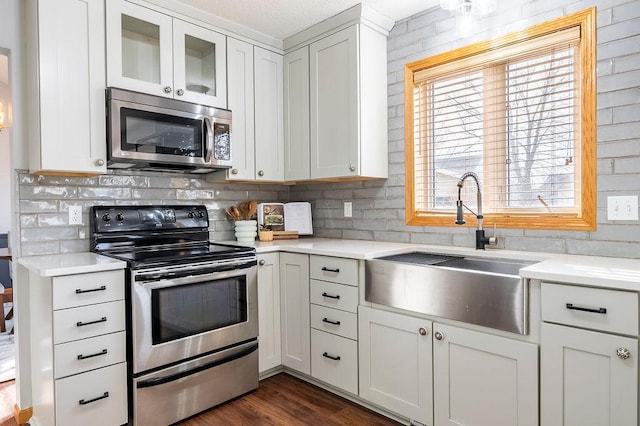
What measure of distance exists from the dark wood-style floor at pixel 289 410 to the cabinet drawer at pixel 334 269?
0.70 metres

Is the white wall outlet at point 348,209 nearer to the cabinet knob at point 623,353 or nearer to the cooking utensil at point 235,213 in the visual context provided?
the cooking utensil at point 235,213

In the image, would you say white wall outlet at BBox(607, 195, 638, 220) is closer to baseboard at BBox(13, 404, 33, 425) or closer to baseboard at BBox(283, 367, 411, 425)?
baseboard at BBox(283, 367, 411, 425)

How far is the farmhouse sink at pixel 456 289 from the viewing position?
5.46ft

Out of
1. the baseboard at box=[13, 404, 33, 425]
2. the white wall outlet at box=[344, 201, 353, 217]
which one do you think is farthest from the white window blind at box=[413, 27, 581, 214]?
the baseboard at box=[13, 404, 33, 425]

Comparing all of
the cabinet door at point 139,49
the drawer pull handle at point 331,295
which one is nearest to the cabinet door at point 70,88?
the cabinet door at point 139,49

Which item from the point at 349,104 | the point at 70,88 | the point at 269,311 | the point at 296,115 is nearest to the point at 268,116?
the point at 296,115

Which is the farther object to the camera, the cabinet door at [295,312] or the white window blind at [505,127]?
the cabinet door at [295,312]

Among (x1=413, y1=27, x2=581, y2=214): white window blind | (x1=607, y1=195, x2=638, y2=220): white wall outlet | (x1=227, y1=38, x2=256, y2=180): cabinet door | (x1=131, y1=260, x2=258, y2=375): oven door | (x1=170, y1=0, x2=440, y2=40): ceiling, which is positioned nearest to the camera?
(x1=607, y1=195, x2=638, y2=220): white wall outlet

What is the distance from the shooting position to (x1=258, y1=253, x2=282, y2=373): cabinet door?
2600 mm

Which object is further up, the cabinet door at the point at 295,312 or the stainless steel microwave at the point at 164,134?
the stainless steel microwave at the point at 164,134

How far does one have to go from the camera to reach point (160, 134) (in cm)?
243

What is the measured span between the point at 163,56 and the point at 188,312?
151cm

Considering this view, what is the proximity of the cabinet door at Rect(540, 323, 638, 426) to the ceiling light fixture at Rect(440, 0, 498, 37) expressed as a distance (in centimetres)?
131

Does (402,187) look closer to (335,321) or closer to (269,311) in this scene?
(335,321)
